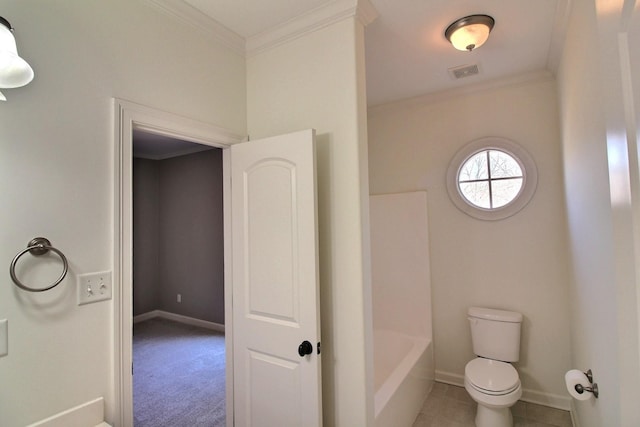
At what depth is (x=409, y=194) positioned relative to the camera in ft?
9.75

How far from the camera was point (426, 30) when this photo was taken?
1863 mm

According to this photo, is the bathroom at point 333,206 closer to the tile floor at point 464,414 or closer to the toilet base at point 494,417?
the tile floor at point 464,414

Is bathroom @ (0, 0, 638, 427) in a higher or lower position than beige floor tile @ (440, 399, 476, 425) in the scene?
higher

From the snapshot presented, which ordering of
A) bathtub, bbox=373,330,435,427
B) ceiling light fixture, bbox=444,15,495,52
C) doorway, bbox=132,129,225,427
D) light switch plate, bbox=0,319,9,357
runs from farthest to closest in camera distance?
1. doorway, bbox=132,129,225,427
2. bathtub, bbox=373,330,435,427
3. ceiling light fixture, bbox=444,15,495,52
4. light switch plate, bbox=0,319,9,357

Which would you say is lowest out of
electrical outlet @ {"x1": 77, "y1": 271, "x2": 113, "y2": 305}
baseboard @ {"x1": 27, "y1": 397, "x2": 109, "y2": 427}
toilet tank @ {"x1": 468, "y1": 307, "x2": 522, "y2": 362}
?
toilet tank @ {"x1": 468, "y1": 307, "x2": 522, "y2": 362}

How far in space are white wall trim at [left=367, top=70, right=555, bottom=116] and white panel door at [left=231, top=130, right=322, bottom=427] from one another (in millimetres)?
1765

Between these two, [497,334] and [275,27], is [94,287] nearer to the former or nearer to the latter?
[275,27]

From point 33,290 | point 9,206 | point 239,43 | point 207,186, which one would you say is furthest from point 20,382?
point 207,186

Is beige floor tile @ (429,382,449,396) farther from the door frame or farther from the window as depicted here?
the door frame

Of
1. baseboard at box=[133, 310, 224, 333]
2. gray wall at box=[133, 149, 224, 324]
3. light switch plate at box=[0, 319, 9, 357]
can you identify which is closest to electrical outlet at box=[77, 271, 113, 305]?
light switch plate at box=[0, 319, 9, 357]

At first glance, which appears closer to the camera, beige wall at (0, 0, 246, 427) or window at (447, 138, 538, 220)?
beige wall at (0, 0, 246, 427)

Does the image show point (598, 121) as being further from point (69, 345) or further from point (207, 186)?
point (207, 186)

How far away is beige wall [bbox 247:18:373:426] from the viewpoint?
1.58m

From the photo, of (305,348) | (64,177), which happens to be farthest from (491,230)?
(64,177)
